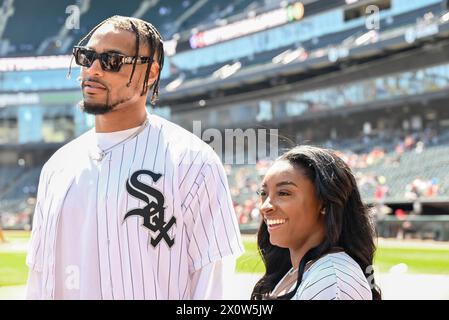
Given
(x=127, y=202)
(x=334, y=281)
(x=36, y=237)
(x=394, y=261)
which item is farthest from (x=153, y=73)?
(x=394, y=261)

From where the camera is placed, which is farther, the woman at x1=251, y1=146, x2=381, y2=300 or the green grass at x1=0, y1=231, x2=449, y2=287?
the green grass at x1=0, y1=231, x2=449, y2=287

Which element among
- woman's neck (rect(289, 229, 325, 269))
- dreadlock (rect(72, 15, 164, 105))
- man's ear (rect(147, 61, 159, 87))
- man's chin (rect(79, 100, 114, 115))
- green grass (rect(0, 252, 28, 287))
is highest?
dreadlock (rect(72, 15, 164, 105))

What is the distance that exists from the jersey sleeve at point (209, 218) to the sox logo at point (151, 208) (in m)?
0.09

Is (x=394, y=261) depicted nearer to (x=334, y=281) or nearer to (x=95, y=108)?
(x=95, y=108)

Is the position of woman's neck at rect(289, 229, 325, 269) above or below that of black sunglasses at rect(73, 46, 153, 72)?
below

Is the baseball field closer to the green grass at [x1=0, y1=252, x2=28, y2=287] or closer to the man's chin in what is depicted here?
the green grass at [x1=0, y1=252, x2=28, y2=287]

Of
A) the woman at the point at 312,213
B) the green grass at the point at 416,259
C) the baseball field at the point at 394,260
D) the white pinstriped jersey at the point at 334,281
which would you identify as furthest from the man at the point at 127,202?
the green grass at the point at 416,259

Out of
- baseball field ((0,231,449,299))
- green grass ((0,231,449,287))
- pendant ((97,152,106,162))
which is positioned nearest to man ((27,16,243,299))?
pendant ((97,152,106,162))

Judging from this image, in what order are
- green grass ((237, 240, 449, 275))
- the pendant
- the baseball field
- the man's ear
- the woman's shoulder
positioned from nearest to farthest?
the woman's shoulder
the pendant
the man's ear
the baseball field
green grass ((237, 240, 449, 275))

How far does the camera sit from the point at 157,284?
2266mm

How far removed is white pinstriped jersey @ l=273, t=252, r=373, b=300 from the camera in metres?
1.80

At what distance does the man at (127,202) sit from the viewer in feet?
7.30

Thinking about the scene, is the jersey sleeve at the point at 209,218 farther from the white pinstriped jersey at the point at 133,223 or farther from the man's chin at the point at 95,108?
the man's chin at the point at 95,108

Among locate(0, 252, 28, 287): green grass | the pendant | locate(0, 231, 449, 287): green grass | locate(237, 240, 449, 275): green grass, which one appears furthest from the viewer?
locate(237, 240, 449, 275): green grass
